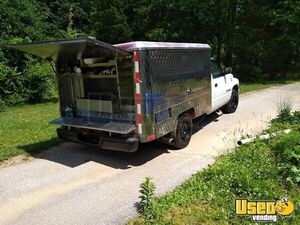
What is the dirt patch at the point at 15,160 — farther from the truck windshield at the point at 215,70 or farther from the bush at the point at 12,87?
the bush at the point at 12,87

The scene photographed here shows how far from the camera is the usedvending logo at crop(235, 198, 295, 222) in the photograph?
13.5 feet

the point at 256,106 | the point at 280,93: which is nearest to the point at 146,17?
the point at 280,93

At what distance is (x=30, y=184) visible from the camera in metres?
5.62

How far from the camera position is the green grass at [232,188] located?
419 cm

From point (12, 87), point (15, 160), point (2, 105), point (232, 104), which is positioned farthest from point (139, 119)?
point (12, 87)

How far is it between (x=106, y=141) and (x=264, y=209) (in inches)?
124

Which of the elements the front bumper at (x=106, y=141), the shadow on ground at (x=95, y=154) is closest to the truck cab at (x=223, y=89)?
the shadow on ground at (x=95, y=154)

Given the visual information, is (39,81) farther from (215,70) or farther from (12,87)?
(215,70)

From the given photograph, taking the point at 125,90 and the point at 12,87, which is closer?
the point at 125,90

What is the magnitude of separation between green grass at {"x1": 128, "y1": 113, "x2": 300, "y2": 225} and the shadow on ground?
149 centimetres

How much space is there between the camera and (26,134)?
342 inches

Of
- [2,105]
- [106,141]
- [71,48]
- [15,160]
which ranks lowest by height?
[2,105]

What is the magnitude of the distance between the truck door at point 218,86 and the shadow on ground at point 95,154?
96.8 inches

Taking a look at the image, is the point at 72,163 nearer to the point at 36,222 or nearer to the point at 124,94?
the point at 124,94
